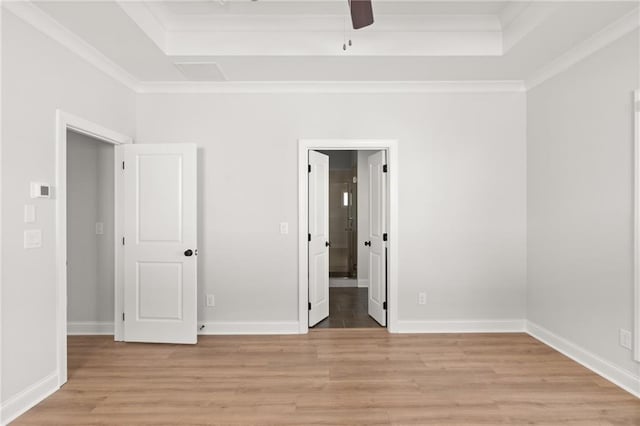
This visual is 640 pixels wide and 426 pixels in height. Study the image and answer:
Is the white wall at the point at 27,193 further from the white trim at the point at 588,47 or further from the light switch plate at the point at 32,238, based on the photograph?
the white trim at the point at 588,47

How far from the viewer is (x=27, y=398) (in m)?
2.50

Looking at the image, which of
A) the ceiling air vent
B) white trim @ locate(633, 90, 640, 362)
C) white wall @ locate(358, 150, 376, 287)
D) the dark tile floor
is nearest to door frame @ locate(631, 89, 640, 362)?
white trim @ locate(633, 90, 640, 362)

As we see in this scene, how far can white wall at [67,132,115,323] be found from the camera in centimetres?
400

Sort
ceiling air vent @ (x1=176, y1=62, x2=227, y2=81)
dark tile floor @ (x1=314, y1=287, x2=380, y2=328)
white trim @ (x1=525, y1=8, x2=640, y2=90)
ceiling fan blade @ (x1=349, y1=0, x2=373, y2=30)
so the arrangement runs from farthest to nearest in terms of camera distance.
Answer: dark tile floor @ (x1=314, y1=287, x2=380, y2=328) → ceiling air vent @ (x1=176, y1=62, x2=227, y2=81) → white trim @ (x1=525, y1=8, x2=640, y2=90) → ceiling fan blade @ (x1=349, y1=0, x2=373, y2=30)

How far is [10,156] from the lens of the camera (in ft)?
7.82

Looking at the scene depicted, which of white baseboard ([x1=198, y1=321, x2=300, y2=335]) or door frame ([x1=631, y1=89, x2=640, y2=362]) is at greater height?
door frame ([x1=631, y1=89, x2=640, y2=362])

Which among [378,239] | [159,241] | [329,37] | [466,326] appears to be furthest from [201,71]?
[466,326]

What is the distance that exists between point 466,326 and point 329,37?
329cm

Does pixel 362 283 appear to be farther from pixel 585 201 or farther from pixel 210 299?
pixel 585 201

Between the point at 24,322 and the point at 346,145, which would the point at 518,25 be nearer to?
the point at 346,145

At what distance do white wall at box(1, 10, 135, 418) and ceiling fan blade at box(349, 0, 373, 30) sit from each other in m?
2.21

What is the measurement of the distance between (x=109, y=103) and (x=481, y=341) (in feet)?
14.4

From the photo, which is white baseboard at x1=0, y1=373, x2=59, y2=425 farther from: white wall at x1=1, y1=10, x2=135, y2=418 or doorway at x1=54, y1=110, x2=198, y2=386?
doorway at x1=54, y1=110, x2=198, y2=386

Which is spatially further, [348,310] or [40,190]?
[348,310]
